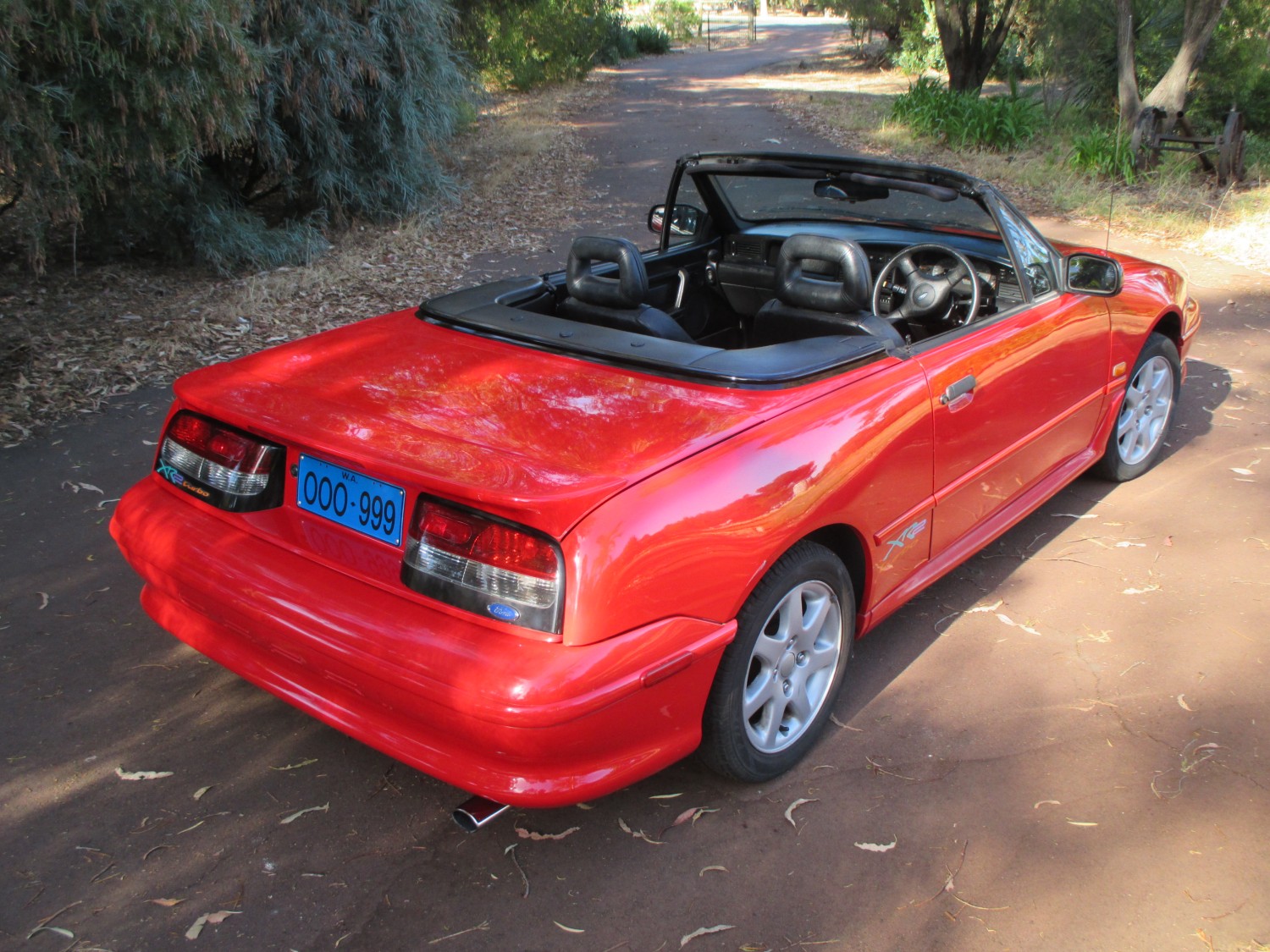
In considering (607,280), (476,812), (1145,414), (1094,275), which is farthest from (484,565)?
(1145,414)

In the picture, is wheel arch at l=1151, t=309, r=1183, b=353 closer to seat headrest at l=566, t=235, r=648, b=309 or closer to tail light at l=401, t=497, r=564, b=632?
seat headrest at l=566, t=235, r=648, b=309

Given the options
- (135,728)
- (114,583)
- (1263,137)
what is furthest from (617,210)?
(1263,137)

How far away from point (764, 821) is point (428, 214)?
9790 mm

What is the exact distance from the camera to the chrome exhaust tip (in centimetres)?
245

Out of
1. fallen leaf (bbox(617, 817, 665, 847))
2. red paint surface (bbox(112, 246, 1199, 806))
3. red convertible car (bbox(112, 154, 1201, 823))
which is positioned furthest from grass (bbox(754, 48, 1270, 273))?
fallen leaf (bbox(617, 817, 665, 847))

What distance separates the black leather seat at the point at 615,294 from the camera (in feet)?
11.3

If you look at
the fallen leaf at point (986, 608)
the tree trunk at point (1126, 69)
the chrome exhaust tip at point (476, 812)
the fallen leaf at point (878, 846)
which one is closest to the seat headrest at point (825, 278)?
the fallen leaf at point (986, 608)

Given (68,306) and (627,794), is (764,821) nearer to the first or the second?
(627,794)

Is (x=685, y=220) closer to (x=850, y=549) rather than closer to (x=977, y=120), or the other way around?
(x=850, y=549)

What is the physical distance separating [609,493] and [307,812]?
50.4 inches

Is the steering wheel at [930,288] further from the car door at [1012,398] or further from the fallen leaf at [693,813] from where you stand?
the fallen leaf at [693,813]

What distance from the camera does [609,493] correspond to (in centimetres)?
234

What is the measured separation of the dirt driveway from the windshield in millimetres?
1375

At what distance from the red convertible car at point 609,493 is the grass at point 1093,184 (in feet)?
13.1
